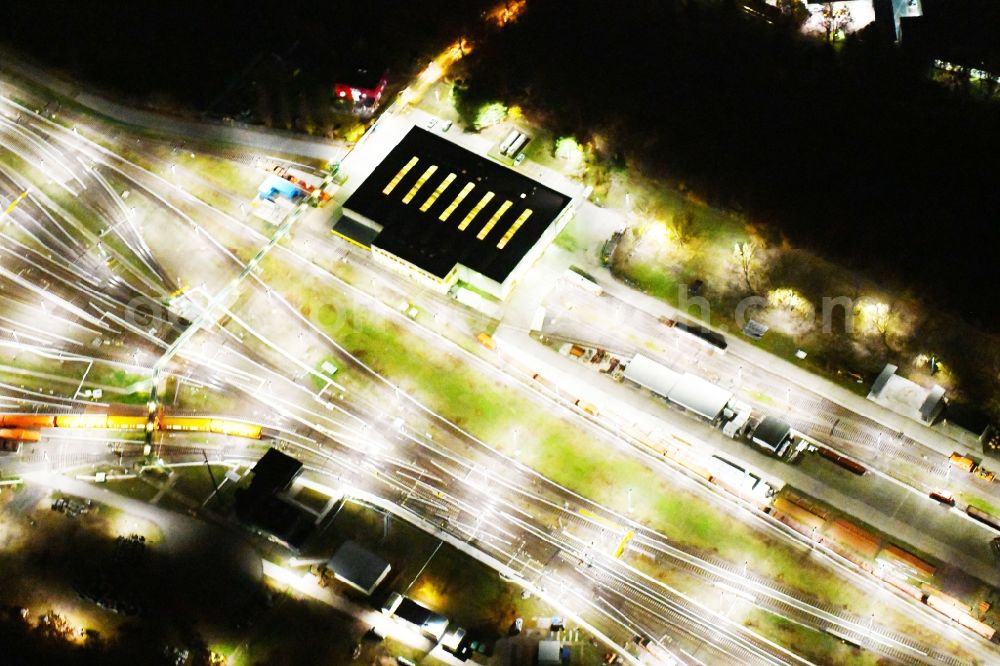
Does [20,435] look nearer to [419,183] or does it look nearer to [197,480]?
[197,480]

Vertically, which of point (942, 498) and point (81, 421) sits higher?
point (942, 498)

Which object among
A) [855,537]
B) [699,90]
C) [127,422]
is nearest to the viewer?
[855,537]

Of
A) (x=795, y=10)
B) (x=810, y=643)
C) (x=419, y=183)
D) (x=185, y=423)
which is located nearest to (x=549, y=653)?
(x=810, y=643)

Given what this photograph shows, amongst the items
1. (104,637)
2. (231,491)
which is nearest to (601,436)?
(231,491)

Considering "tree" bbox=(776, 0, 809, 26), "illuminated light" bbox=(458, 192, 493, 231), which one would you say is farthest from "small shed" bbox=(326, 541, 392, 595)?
"tree" bbox=(776, 0, 809, 26)

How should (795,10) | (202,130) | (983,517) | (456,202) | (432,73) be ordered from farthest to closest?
(432,73) → (795,10) → (202,130) → (456,202) → (983,517)

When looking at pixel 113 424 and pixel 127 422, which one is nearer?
pixel 113 424

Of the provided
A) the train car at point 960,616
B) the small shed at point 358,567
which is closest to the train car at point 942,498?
the train car at point 960,616

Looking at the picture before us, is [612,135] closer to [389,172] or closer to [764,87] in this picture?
[764,87]
